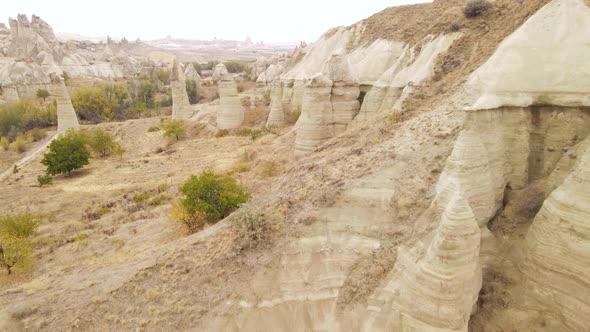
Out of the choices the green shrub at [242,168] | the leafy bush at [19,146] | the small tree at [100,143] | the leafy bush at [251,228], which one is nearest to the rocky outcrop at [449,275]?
the leafy bush at [251,228]

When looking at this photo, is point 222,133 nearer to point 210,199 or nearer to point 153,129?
point 153,129

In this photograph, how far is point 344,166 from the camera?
31.9 ft

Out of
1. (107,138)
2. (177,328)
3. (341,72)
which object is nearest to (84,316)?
(177,328)

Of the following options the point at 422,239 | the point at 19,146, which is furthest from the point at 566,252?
the point at 19,146

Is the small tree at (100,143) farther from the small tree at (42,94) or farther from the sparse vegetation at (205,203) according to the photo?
the small tree at (42,94)

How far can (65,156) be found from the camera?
23.0 m

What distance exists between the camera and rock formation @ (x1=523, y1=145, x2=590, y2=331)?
520 cm

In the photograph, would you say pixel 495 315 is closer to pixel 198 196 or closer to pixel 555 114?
pixel 555 114

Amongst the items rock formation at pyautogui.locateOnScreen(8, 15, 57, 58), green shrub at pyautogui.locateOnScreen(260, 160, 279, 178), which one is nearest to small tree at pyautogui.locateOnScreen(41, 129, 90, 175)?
green shrub at pyautogui.locateOnScreen(260, 160, 279, 178)

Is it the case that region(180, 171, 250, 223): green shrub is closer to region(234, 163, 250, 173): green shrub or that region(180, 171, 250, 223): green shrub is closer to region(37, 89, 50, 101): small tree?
region(234, 163, 250, 173): green shrub

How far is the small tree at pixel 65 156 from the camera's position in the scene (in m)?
22.7

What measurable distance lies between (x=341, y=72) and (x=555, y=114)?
10991 mm

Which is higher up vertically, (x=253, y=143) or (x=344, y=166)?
(x=344, y=166)

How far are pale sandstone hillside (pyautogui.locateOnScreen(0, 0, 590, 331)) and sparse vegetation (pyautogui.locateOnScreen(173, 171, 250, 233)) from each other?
1633 mm
